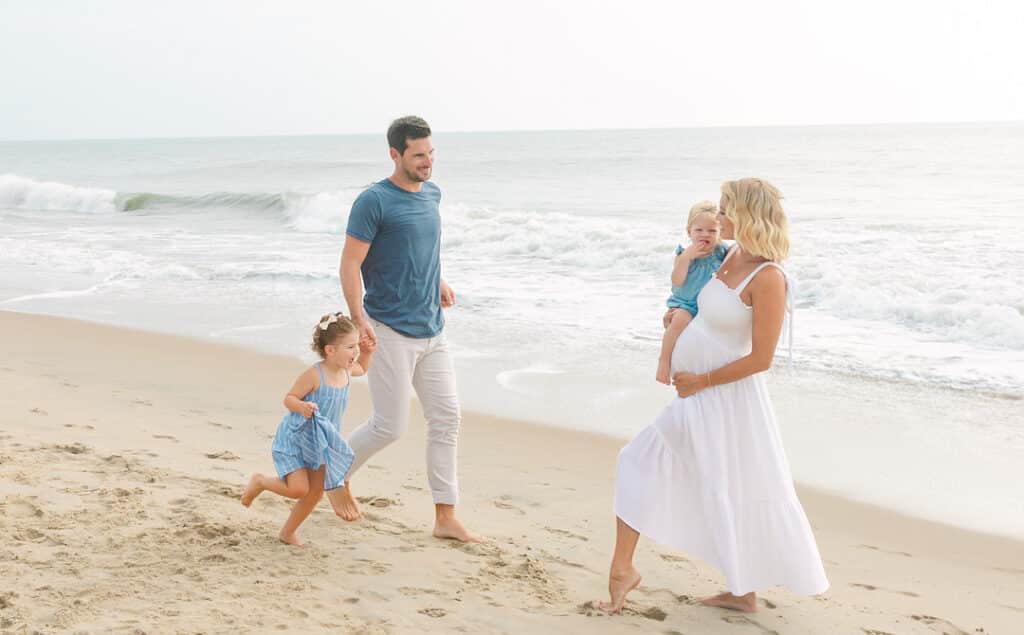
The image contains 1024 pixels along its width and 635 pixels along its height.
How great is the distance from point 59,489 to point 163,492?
47 cm

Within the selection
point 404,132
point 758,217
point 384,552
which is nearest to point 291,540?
point 384,552

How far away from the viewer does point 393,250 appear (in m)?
4.36

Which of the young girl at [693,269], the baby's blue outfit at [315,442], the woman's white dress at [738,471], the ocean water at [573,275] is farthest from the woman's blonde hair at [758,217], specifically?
the ocean water at [573,275]

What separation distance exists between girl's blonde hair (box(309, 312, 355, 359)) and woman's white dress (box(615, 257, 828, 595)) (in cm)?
142

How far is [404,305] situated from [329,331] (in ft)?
1.32

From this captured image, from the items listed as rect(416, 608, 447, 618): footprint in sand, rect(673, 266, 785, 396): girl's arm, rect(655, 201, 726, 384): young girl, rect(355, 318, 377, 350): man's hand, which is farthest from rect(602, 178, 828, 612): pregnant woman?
rect(355, 318, 377, 350): man's hand

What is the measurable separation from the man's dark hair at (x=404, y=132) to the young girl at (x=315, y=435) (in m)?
0.80

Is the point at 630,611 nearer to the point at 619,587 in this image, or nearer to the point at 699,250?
the point at 619,587

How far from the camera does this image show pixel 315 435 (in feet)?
13.6

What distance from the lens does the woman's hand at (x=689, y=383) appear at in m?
3.69

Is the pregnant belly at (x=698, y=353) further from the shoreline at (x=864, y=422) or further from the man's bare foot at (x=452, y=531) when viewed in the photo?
the shoreline at (x=864, y=422)

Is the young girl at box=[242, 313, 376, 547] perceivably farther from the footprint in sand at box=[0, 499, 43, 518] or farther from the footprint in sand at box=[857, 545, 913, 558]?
the footprint in sand at box=[857, 545, 913, 558]

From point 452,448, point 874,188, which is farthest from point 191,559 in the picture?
point 874,188

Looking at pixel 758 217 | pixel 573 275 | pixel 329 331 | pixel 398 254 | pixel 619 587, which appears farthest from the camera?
pixel 573 275
